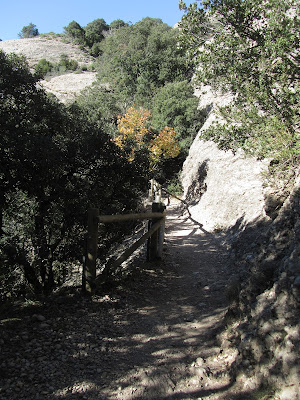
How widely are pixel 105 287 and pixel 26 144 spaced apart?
2.64m

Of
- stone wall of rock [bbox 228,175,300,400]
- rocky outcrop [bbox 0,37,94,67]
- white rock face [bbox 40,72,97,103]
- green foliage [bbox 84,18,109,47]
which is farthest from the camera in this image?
green foliage [bbox 84,18,109,47]

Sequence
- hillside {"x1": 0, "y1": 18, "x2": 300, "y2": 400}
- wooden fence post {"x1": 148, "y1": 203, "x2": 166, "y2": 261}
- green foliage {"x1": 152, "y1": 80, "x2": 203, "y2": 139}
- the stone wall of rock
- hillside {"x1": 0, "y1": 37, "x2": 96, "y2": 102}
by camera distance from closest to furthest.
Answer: the stone wall of rock → hillside {"x1": 0, "y1": 18, "x2": 300, "y2": 400} → wooden fence post {"x1": 148, "y1": 203, "x2": 166, "y2": 261} → green foliage {"x1": 152, "y1": 80, "x2": 203, "y2": 139} → hillside {"x1": 0, "y1": 37, "x2": 96, "y2": 102}

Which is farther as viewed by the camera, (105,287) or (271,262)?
(105,287)

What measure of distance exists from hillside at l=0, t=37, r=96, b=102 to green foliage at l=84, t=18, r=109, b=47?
4.87 metres

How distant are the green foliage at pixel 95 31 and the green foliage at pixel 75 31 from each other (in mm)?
1617

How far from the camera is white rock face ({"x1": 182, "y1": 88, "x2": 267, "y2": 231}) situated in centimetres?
899

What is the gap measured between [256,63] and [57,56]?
74259 mm

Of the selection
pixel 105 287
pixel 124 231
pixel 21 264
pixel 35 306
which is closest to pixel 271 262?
pixel 105 287

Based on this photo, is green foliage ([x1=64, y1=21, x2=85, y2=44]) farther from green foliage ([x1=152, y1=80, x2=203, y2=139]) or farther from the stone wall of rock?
the stone wall of rock

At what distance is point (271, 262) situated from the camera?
133 inches

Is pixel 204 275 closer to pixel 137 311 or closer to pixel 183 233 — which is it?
pixel 137 311

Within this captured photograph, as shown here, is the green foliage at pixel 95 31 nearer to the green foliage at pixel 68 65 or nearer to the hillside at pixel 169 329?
the green foliage at pixel 68 65

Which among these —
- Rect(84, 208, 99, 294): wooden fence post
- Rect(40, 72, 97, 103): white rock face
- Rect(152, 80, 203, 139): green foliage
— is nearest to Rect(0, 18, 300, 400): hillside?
Rect(84, 208, 99, 294): wooden fence post

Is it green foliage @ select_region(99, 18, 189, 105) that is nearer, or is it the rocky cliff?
the rocky cliff
